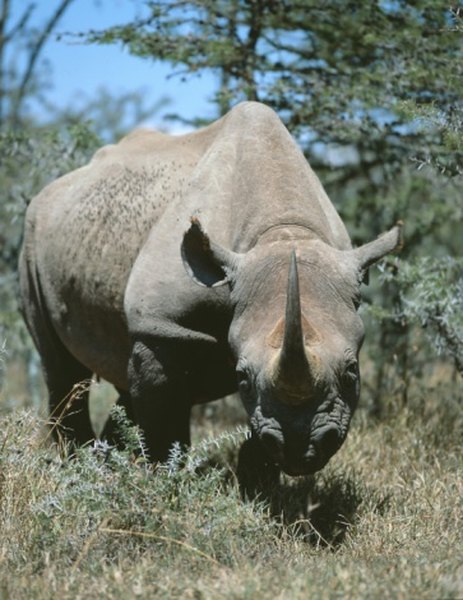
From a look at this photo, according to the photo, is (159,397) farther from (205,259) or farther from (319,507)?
(319,507)

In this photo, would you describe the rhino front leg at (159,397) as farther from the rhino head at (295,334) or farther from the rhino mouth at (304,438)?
the rhino mouth at (304,438)

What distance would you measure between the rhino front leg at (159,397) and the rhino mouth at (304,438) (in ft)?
4.13

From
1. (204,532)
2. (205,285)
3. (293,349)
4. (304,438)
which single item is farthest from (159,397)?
(293,349)

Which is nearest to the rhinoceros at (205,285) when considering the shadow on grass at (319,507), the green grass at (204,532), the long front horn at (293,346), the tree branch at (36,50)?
Answer: the long front horn at (293,346)

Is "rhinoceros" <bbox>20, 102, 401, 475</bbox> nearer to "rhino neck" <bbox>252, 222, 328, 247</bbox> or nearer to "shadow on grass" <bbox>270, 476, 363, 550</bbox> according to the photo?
"rhino neck" <bbox>252, 222, 328, 247</bbox>

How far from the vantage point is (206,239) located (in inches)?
217

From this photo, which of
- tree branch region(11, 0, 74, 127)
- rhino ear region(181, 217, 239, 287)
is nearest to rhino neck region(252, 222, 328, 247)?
rhino ear region(181, 217, 239, 287)

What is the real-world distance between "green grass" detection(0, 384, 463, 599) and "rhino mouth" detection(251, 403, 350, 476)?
1.28ft

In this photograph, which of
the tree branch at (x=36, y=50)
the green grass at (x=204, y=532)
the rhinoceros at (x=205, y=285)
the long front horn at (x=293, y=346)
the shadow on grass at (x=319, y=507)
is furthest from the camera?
the tree branch at (x=36, y=50)

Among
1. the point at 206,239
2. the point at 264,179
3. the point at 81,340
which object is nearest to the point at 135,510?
the point at 206,239

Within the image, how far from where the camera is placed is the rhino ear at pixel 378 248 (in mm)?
5557

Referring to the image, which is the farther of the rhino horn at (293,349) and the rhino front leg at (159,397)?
the rhino front leg at (159,397)

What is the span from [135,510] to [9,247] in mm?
7052

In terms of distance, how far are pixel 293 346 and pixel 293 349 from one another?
13 millimetres
